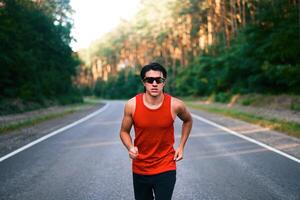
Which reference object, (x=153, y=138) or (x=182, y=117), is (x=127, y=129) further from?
(x=182, y=117)

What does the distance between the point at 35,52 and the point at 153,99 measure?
4253cm

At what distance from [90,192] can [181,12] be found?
54.1m

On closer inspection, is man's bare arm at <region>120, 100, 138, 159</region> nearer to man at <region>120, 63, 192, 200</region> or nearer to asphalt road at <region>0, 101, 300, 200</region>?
man at <region>120, 63, 192, 200</region>

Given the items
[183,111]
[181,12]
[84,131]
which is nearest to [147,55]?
[181,12]

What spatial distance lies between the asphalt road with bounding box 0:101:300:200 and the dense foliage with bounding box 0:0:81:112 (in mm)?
19747

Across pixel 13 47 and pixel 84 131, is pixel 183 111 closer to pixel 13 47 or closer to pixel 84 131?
pixel 84 131

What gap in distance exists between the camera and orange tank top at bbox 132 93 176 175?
3.95 meters

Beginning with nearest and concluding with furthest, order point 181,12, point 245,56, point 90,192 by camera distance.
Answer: point 90,192, point 245,56, point 181,12

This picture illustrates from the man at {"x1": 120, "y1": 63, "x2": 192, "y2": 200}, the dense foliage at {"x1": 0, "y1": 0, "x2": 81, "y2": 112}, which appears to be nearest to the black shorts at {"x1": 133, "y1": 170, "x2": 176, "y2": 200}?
the man at {"x1": 120, "y1": 63, "x2": 192, "y2": 200}

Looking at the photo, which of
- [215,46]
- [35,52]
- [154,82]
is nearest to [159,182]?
[154,82]

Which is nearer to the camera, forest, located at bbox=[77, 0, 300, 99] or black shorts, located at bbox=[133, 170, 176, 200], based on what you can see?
black shorts, located at bbox=[133, 170, 176, 200]

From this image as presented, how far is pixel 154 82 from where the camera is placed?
3963 mm

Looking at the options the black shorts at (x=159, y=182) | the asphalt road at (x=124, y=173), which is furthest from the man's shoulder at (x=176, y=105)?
the asphalt road at (x=124, y=173)

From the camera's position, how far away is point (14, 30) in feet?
103
